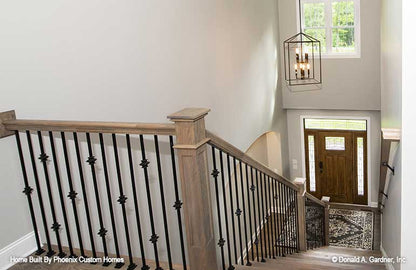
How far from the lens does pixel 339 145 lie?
1068 cm

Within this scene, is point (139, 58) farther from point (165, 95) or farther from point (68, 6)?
point (68, 6)

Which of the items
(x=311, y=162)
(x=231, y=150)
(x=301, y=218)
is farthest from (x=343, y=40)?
(x=231, y=150)

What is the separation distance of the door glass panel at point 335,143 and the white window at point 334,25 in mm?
2102

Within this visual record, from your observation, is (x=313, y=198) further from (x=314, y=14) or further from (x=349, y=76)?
(x=314, y=14)

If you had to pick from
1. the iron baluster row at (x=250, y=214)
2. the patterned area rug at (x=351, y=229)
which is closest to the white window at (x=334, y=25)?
the patterned area rug at (x=351, y=229)

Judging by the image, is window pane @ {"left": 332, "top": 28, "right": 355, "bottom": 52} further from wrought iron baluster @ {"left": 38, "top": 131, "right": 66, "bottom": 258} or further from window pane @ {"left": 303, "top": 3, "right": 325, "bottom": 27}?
wrought iron baluster @ {"left": 38, "top": 131, "right": 66, "bottom": 258}

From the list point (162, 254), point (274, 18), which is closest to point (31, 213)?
point (162, 254)

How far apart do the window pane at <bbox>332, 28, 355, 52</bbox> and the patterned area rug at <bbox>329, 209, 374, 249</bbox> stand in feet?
12.1

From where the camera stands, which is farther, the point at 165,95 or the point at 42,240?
the point at 165,95

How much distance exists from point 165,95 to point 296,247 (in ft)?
10.00

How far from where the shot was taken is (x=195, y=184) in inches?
100

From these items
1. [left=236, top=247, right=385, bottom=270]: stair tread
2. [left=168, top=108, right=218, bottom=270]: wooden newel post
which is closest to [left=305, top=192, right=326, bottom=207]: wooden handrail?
[left=236, top=247, right=385, bottom=270]: stair tread

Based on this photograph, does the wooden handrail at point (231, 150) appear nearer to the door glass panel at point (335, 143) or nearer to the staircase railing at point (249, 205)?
the staircase railing at point (249, 205)

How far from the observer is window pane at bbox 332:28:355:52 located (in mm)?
9469
